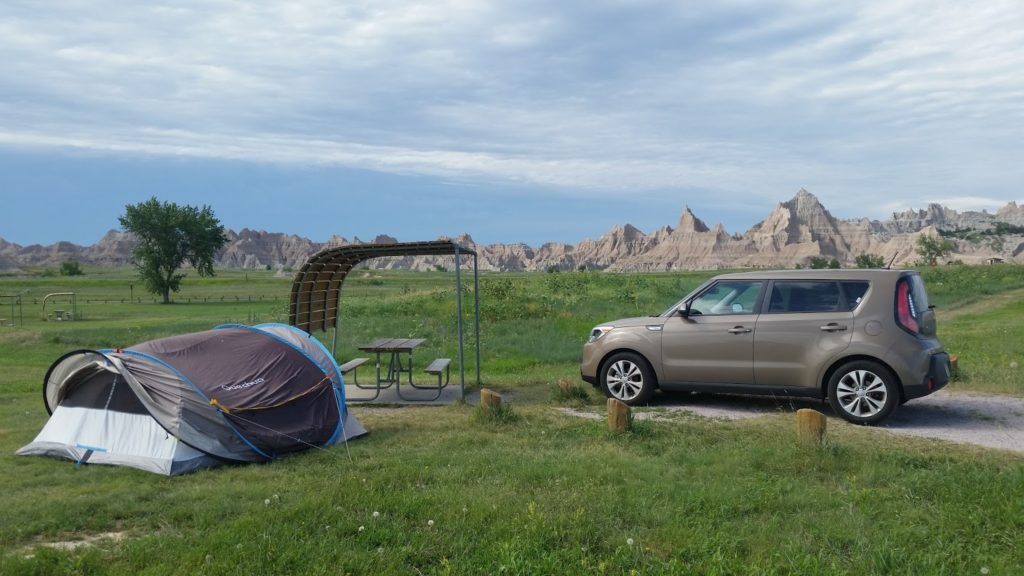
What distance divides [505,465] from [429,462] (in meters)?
0.73

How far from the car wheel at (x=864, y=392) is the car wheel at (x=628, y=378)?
7.34ft

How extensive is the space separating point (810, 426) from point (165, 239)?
61.8m

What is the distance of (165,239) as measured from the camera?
6059 cm

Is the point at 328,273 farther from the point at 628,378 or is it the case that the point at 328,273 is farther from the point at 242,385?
the point at 628,378

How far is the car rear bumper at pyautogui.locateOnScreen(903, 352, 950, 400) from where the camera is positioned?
8430mm

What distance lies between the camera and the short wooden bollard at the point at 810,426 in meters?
6.77

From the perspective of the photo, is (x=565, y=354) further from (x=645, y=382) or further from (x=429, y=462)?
(x=429, y=462)

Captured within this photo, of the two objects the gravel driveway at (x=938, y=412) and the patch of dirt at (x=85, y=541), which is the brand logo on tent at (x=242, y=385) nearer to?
the patch of dirt at (x=85, y=541)

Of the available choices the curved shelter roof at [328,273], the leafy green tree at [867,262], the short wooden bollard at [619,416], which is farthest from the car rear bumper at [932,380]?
the leafy green tree at [867,262]

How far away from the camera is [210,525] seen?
5293 mm

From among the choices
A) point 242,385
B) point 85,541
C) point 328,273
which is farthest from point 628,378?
point 85,541

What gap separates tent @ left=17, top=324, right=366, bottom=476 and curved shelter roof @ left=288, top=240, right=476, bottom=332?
312cm

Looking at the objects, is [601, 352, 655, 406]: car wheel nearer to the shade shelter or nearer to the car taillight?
the shade shelter

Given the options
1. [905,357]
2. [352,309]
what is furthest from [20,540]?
[352,309]
